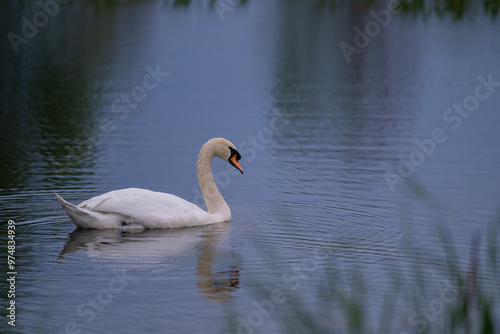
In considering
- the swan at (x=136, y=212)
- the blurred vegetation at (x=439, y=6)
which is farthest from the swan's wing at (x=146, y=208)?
the blurred vegetation at (x=439, y=6)

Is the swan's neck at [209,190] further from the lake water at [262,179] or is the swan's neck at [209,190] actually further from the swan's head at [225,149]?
the lake water at [262,179]

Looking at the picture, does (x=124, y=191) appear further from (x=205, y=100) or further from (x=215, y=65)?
(x=215, y=65)

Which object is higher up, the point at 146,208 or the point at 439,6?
the point at 439,6

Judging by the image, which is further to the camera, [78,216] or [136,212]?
[136,212]

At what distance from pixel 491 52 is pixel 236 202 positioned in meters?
21.2

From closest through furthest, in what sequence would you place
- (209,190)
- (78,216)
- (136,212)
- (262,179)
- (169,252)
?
(169,252), (78,216), (136,212), (209,190), (262,179)

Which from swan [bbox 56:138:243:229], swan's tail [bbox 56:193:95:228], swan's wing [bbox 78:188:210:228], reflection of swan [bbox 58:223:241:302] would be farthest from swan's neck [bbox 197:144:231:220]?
swan's tail [bbox 56:193:95:228]

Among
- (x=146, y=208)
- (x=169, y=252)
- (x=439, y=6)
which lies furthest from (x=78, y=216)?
(x=439, y=6)

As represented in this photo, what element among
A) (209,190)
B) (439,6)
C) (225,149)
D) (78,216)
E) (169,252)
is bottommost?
(169,252)

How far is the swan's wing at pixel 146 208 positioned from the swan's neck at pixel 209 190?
0.38 m

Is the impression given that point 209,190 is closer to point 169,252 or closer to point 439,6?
point 169,252

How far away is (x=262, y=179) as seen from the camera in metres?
13.7

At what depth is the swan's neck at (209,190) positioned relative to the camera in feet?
36.3

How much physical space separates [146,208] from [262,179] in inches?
139
